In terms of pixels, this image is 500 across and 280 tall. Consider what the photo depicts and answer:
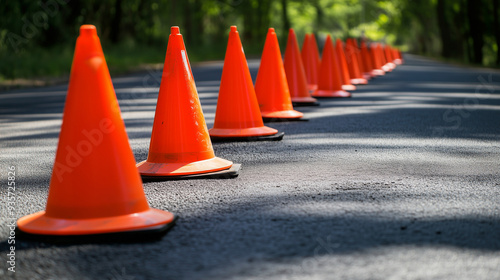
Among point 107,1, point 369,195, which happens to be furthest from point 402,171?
point 107,1

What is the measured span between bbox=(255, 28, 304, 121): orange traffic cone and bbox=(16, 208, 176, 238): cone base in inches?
190

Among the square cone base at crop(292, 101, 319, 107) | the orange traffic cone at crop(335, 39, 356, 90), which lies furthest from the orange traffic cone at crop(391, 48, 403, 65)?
the square cone base at crop(292, 101, 319, 107)

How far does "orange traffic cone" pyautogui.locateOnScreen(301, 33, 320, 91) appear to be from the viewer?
44.0 feet

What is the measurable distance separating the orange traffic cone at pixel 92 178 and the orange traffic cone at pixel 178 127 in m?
1.35

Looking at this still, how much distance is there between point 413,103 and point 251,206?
7.53m

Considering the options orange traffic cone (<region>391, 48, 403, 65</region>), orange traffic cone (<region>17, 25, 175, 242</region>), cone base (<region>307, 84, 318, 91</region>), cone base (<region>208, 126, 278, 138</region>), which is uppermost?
orange traffic cone (<region>17, 25, 175, 242</region>)

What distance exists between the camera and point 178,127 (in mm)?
5352

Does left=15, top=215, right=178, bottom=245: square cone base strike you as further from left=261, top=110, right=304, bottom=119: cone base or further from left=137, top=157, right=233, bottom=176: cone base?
left=261, top=110, right=304, bottom=119: cone base

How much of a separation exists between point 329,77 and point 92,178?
9.15m

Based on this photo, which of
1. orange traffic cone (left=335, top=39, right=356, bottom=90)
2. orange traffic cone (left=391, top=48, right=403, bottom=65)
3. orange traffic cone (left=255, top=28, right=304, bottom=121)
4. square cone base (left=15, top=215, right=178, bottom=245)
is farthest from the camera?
orange traffic cone (left=391, top=48, right=403, bottom=65)

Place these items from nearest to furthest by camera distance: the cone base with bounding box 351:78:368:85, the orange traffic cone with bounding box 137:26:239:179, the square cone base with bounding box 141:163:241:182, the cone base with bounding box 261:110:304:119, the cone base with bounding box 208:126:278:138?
1. the square cone base with bounding box 141:163:241:182
2. the orange traffic cone with bounding box 137:26:239:179
3. the cone base with bounding box 208:126:278:138
4. the cone base with bounding box 261:110:304:119
5. the cone base with bounding box 351:78:368:85

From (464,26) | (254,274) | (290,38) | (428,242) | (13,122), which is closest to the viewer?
(254,274)

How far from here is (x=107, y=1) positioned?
2927 cm

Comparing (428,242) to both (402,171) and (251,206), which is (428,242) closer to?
(251,206)
